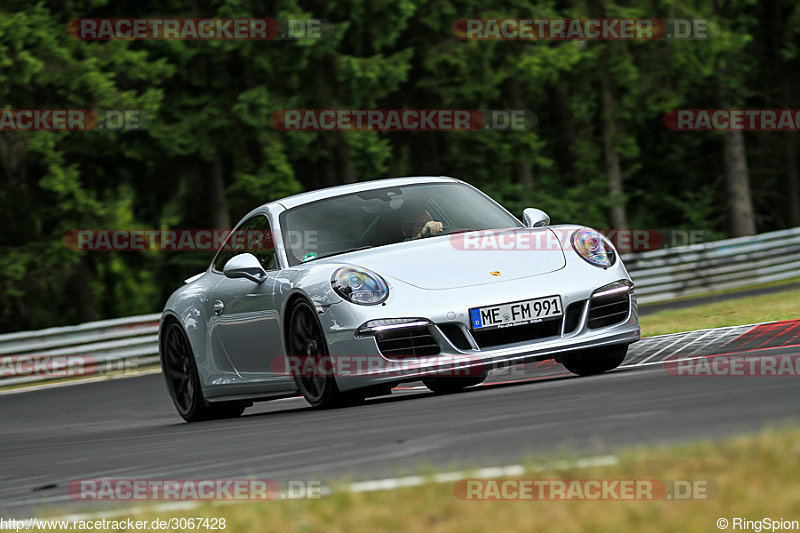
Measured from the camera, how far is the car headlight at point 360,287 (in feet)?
27.2

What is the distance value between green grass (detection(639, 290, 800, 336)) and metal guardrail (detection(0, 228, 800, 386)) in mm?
7562

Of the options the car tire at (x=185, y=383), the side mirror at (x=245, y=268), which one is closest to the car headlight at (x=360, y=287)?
the side mirror at (x=245, y=268)

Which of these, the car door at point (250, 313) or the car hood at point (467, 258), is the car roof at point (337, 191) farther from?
the car hood at point (467, 258)

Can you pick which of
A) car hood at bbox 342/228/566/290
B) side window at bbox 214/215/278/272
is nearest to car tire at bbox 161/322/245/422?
side window at bbox 214/215/278/272

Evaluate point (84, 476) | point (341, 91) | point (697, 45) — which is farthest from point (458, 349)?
point (697, 45)

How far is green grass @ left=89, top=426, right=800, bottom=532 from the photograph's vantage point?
3803 mm

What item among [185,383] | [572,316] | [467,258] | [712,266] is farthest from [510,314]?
[712,266]

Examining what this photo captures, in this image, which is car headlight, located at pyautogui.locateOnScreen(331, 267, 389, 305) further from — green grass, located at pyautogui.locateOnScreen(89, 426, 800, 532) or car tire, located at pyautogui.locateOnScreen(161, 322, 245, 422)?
green grass, located at pyautogui.locateOnScreen(89, 426, 800, 532)

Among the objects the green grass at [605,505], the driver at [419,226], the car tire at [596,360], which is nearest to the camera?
the green grass at [605,505]

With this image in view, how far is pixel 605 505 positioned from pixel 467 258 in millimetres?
4672

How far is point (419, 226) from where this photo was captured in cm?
947

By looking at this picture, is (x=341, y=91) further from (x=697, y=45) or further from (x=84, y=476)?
(x=84, y=476)

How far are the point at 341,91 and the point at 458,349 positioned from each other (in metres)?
18.1

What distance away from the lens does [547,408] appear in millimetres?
6828
